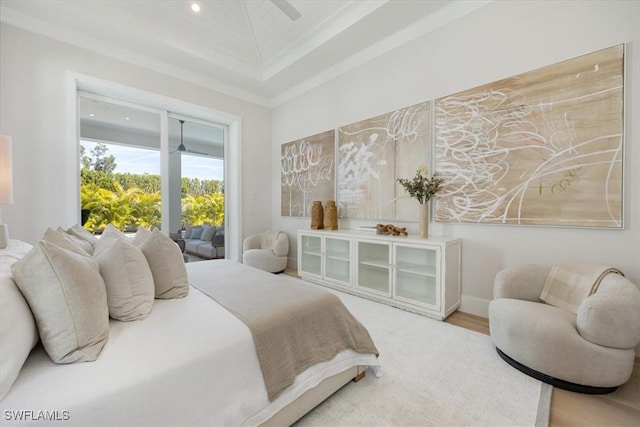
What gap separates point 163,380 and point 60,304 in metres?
0.45

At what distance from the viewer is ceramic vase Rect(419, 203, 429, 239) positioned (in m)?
2.78

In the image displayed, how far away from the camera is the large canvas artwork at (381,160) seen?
301cm

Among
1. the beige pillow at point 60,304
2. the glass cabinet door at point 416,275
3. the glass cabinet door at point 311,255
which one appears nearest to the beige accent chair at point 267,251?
the glass cabinet door at point 311,255

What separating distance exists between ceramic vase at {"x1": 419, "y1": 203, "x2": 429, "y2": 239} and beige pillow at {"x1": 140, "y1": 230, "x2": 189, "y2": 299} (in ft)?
7.36

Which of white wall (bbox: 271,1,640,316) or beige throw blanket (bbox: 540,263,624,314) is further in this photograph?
white wall (bbox: 271,1,640,316)

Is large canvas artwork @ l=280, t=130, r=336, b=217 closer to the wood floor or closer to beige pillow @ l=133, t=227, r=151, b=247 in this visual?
beige pillow @ l=133, t=227, r=151, b=247

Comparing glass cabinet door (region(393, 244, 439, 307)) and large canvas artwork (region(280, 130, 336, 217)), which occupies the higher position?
large canvas artwork (region(280, 130, 336, 217))

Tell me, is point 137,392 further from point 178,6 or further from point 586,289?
point 178,6

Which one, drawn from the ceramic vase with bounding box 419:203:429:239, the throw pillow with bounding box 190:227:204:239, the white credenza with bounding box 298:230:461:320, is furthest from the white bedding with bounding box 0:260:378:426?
the throw pillow with bounding box 190:227:204:239

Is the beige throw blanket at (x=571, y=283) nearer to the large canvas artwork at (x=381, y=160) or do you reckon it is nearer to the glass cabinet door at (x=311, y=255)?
the large canvas artwork at (x=381, y=160)

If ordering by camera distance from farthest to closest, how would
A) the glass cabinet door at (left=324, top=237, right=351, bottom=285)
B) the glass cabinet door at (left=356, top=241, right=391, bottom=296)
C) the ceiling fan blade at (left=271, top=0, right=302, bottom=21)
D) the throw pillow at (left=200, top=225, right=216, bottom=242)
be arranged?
the throw pillow at (left=200, top=225, right=216, bottom=242) < the glass cabinet door at (left=324, top=237, right=351, bottom=285) < the glass cabinet door at (left=356, top=241, right=391, bottom=296) < the ceiling fan blade at (left=271, top=0, right=302, bottom=21)

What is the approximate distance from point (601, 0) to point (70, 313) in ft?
12.3

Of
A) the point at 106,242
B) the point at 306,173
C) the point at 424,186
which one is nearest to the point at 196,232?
the point at 306,173

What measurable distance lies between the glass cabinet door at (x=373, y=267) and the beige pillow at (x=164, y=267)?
2027 mm
